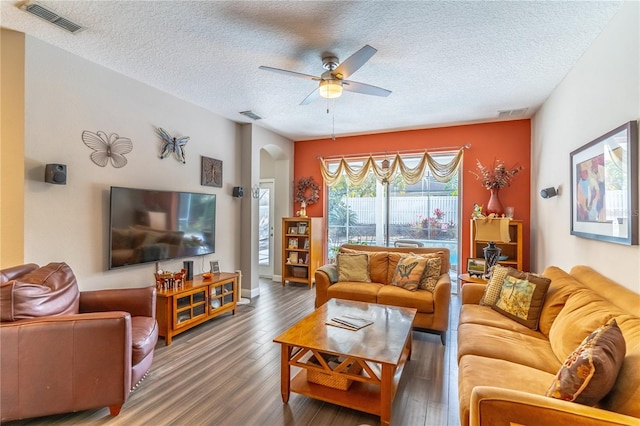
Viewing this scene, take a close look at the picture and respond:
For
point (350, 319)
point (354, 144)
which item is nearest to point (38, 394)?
point (350, 319)

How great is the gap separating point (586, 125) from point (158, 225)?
429 cm

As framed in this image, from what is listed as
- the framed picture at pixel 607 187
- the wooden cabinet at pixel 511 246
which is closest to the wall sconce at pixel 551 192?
the framed picture at pixel 607 187

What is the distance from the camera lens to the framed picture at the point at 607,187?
6.17 feet

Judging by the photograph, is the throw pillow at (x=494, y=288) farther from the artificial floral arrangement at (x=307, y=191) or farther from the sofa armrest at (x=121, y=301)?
the artificial floral arrangement at (x=307, y=191)

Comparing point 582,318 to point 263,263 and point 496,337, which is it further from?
point 263,263

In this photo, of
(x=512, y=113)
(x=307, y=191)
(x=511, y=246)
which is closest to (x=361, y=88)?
(x=512, y=113)

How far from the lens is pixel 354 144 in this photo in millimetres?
5621

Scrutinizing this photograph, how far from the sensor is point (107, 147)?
3061mm

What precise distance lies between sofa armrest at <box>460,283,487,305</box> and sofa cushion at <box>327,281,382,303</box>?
2.94 feet

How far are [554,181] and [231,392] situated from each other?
12.8 feet

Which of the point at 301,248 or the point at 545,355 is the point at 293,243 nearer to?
the point at 301,248


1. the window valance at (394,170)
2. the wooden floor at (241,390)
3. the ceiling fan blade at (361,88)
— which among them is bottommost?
the wooden floor at (241,390)

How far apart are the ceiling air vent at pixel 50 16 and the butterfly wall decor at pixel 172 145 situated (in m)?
1.31

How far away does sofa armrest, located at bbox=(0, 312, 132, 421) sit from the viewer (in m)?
1.77
